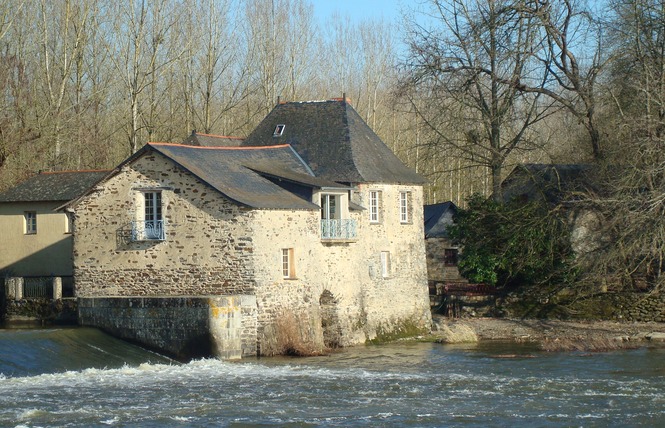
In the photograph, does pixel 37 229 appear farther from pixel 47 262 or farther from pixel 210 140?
pixel 210 140

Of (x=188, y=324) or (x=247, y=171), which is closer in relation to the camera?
(x=188, y=324)

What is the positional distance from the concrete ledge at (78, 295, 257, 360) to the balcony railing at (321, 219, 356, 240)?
12.5 feet

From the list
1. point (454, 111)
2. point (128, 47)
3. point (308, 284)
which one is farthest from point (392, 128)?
point (308, 284)

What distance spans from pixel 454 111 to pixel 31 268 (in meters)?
15.5

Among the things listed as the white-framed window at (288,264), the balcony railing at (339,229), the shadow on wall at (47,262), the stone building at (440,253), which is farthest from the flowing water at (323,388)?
the stone building at (440,253)

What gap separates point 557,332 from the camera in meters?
34.5

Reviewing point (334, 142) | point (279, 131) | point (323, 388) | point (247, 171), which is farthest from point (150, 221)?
point (323, 388)

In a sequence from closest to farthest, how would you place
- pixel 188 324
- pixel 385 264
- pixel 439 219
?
pixel 188 324 → pixel 385 264 → pixel 439 219

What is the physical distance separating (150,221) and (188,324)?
3.33 meters

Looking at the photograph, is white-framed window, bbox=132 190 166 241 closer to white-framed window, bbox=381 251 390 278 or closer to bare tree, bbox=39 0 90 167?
white-framed window, bbox=381 251 390 278

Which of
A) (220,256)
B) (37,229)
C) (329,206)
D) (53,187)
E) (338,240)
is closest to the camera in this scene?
(220,256)

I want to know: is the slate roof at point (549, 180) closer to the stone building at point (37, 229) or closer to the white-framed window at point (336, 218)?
the white-framed window at point (336, 218)

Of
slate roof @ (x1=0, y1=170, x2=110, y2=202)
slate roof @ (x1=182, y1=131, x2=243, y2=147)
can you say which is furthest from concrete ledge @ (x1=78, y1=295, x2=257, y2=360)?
slate roof @ (x1=0, y1=170, x2=110, y2=202)

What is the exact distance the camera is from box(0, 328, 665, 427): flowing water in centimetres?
1967
